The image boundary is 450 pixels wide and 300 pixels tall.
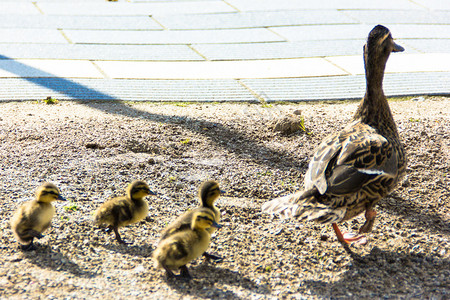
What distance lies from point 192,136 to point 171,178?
1.09 metres

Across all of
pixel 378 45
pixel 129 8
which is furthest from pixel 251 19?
pixel 378 45

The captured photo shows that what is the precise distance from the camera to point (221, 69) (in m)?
9.20

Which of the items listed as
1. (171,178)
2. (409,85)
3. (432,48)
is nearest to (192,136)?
(171,178)

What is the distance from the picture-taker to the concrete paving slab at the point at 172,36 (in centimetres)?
1040

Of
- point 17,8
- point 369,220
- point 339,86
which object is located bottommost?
point 17,8

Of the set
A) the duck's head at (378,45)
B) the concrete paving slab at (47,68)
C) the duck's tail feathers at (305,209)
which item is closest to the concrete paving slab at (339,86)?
the concrete paving slab at (47,68)

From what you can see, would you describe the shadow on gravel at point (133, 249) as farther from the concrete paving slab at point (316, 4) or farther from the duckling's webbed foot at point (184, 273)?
the concrete paving slab at point (316, 4)

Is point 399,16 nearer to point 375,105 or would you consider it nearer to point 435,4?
point 435,4

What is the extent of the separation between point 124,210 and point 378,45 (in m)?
2.82

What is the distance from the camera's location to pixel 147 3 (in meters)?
12.8

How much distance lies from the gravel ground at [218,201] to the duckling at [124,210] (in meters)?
0.20

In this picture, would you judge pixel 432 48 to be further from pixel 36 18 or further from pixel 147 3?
pixel 36 18

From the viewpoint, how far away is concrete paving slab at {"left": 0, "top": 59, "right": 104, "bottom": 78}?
8.76 meters

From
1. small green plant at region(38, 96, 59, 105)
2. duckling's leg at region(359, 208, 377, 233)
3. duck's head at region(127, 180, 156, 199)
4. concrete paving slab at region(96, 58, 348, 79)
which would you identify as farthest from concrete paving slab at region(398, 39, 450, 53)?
duck's head at region(127, 180, 156, 199)
